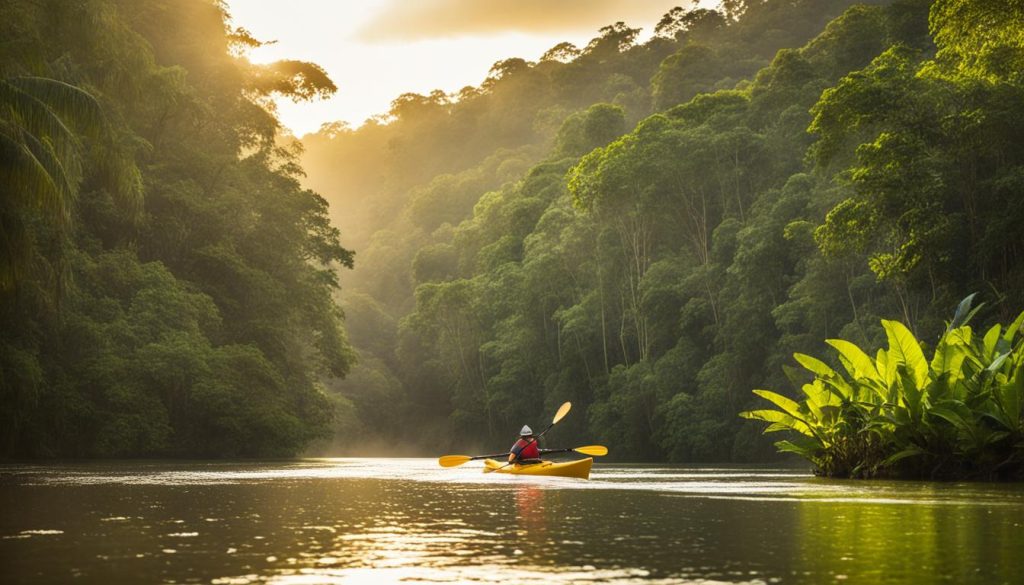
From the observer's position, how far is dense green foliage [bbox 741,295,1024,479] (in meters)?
17.6

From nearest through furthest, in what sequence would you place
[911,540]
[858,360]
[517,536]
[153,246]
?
[911,540] → [517,536] → [858,360] → [153,246]

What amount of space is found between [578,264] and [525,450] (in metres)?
38.4

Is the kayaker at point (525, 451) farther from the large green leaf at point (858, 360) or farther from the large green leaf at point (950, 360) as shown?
the large green leaf at point (950, 360)

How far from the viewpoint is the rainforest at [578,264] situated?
2075cm

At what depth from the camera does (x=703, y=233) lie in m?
52.6

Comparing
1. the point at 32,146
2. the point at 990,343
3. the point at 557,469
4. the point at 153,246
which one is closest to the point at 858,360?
the point at 990,343

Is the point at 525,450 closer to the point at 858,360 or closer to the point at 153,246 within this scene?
the point at 858,360

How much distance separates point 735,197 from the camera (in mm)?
52750

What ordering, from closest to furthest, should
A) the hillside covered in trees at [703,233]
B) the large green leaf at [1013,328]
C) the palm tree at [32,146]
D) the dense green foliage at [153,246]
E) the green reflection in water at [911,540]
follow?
1. the green reflection in water at [911,540]
2. the large green leaf at [1013,328]
3. the palm tree at [32,146]
4. the dense green foliage at [153,246]
5. the hillside covered in trees at [703,233]

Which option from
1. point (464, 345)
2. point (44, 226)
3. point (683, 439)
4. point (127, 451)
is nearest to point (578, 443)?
point (683, 439)

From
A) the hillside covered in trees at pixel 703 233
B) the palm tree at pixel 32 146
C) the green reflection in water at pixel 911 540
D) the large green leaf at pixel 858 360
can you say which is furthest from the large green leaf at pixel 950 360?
the palm tree at pixel 32 146

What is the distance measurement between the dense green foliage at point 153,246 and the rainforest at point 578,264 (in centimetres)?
11

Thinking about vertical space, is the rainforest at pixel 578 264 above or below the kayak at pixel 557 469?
above

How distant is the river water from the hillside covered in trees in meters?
15.3
